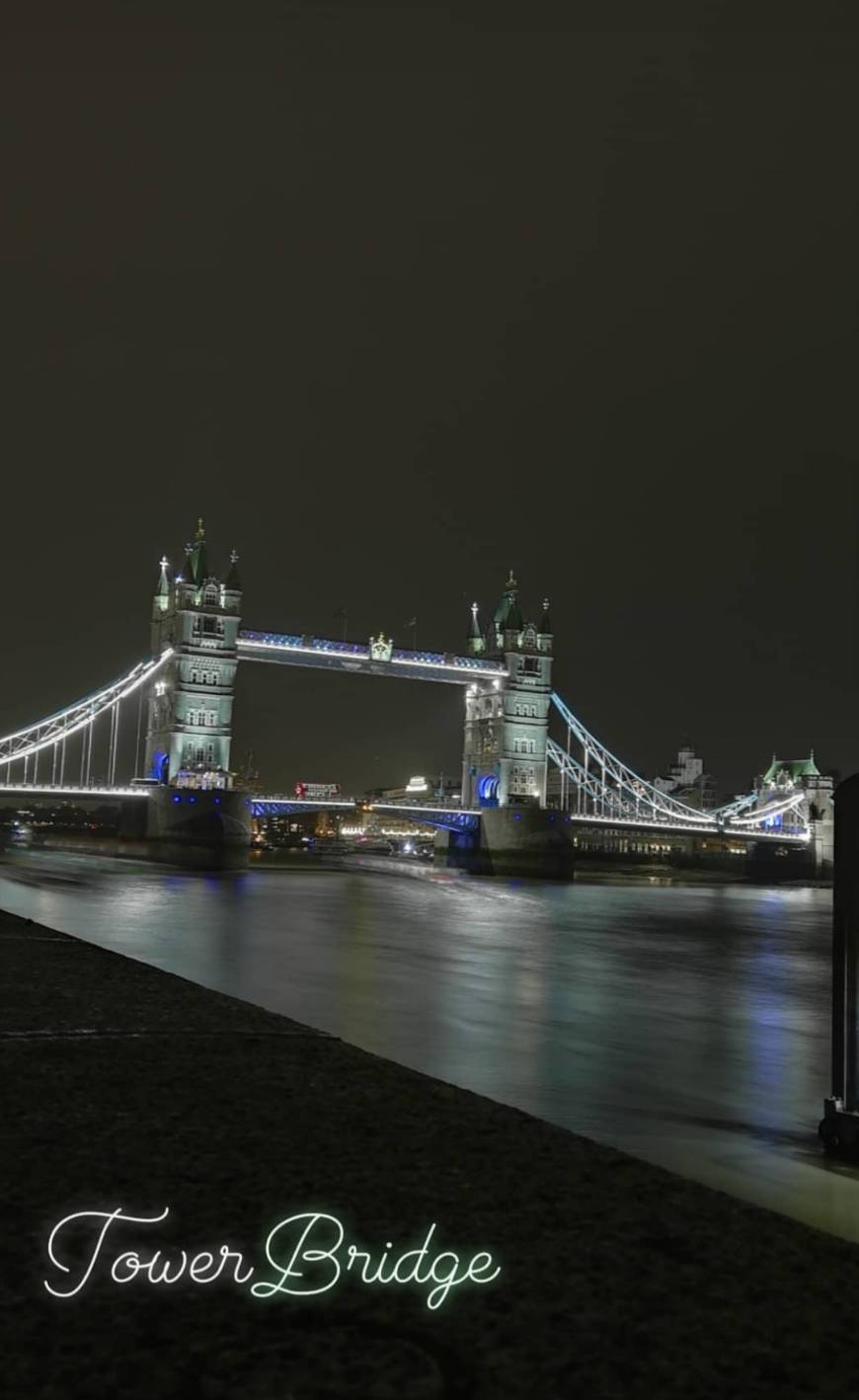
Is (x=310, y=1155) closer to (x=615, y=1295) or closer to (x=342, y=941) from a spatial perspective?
(x=615, y=1295)

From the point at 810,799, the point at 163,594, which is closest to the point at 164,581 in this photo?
the point at 163,594

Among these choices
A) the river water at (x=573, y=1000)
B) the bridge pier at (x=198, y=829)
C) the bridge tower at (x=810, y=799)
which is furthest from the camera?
the bridge tower at (x=810, y=799)

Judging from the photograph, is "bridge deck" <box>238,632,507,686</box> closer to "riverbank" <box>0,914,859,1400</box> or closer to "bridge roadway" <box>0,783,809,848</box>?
"bridge roadway" <box>0,783,809,848</box>

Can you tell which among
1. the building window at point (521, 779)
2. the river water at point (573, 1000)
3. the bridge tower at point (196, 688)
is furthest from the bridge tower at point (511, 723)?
the river water at point (573, 1000)

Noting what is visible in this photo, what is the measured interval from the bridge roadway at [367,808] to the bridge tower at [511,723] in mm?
2848

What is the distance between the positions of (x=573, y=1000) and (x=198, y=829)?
50369mm

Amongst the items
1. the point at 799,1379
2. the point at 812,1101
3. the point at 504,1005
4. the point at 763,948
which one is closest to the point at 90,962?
the point at 504,1005

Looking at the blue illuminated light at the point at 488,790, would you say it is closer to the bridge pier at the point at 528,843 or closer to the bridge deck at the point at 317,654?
the bridge pier at the point at 528,843

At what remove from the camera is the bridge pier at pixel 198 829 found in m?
62.6

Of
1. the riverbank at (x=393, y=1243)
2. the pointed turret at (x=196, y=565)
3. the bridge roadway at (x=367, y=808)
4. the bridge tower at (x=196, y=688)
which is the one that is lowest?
the riverbank at (x=393, y=1243)

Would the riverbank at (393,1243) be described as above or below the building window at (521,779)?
below

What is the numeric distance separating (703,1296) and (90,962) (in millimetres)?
8765

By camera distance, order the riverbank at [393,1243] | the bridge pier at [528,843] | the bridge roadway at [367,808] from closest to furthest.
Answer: the riverbank at [393,1243], the bridge roadway at [367,808], the bridge pier at [528,843]

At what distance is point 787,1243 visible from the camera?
141 inches
